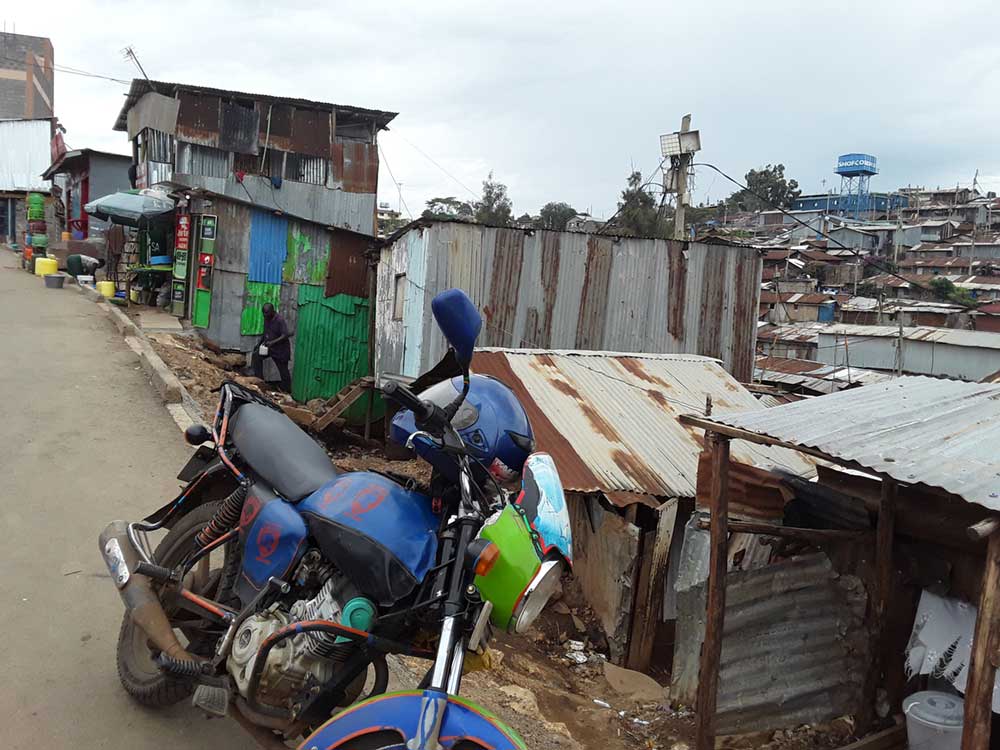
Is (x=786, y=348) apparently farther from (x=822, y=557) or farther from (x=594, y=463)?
(x=822, y=557)

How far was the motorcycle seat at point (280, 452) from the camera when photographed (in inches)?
106

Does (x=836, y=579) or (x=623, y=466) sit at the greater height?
(x=623, y=466)

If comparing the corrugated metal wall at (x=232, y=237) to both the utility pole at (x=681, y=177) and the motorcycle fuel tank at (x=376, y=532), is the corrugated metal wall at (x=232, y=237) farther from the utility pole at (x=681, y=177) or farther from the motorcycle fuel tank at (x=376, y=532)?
the motorcycle fuel tank at (x=376, y=532)

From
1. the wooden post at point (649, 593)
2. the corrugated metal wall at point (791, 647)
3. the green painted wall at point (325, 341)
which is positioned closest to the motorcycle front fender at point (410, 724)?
the corrugated metal wall at point (791, 647)

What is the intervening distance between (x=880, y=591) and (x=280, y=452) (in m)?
4.20

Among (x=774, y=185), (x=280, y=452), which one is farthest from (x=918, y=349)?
(x=774, y=185)

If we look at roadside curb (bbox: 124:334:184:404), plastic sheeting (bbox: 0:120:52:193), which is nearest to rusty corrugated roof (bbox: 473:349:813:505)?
roadside curb (bbox: 124:334:184:404)

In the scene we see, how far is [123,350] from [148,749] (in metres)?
8.71

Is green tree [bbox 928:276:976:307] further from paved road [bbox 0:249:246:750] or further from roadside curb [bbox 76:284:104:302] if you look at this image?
paved road [bbox 0:249:246:750]

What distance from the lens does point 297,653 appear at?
2.38 metres

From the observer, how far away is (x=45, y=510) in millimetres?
4941

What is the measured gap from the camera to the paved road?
2934mm

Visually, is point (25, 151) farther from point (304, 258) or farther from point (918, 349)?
point (918, 349)

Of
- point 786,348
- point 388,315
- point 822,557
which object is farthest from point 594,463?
point 786,348
